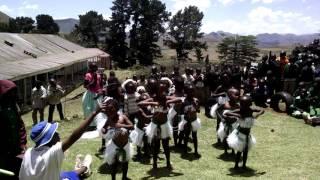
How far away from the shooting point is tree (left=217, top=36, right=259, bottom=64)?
158 feet

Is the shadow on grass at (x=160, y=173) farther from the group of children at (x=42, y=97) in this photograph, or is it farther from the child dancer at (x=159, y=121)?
the group of children at (x=42, y=97)

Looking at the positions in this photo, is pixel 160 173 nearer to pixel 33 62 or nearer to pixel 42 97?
pixel 42 97

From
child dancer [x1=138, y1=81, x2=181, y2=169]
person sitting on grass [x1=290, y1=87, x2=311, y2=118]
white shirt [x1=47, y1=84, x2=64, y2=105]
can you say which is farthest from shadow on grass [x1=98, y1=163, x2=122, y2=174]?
person sitting on grass [x1=290, y1=87, x2=311, y2=118]

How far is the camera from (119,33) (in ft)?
199

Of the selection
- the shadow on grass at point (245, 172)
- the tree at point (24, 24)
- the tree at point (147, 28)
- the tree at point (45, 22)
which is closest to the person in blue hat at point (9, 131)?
the shadow on grass at point (245, 172)

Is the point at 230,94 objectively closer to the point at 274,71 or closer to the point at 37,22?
the point at 274,71

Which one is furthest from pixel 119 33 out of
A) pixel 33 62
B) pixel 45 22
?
pixel 45 22

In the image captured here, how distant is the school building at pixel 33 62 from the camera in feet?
77.5

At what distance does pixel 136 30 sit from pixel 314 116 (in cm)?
4767

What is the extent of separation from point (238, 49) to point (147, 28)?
52.4 ft

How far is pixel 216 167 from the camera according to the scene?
10188mm

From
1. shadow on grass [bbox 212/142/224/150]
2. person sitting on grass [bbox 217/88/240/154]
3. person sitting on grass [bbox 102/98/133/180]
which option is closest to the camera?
person sitting on grass [bbox 102/98/133/180]

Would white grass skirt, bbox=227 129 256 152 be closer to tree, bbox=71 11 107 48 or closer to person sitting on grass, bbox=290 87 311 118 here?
person sitting on grass, bbox=290 87 311 118

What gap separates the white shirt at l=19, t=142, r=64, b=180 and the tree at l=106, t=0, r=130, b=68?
5446 cm
